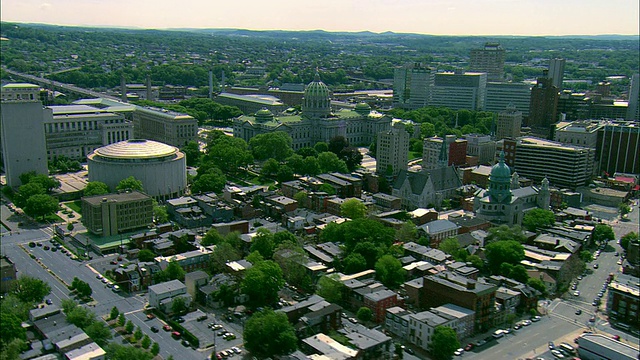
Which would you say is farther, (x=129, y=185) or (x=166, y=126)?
(x=166, y=126)

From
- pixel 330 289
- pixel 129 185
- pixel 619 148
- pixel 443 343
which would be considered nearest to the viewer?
pixel 443 343

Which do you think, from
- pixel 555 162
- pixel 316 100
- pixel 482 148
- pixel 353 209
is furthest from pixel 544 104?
pixel 353 209

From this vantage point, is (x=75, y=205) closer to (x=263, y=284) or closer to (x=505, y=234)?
(x=263, y=284)

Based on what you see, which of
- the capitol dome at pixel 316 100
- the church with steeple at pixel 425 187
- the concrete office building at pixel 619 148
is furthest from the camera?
the capitol dome at pixel 316 100

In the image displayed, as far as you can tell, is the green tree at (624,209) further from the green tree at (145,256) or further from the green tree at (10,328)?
the green tree at (10,328)

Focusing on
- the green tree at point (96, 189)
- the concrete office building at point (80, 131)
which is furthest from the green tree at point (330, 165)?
the concrete office building at point (80, 131)

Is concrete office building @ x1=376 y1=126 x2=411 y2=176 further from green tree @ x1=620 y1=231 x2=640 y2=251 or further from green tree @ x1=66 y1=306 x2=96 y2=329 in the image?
green tree @ x1=66 y1=306 x2=96 y2=329

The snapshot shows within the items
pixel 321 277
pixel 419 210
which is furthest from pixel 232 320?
pixel 419 210

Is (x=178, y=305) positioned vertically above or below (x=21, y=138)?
below
